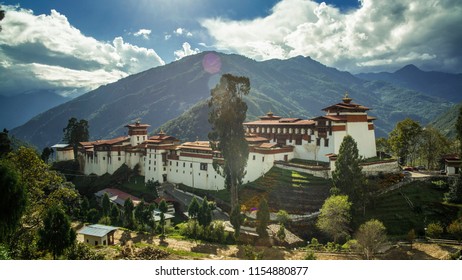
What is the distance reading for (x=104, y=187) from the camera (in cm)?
3697

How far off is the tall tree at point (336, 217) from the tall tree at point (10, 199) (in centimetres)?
1490

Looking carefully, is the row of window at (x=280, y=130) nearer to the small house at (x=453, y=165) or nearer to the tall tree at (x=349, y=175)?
the tall tree at (x=349, y=175)

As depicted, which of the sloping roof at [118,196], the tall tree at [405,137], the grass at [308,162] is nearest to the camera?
the grass at [308,162]

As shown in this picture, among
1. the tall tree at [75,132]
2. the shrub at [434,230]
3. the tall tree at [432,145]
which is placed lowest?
the shrub at [434,230]

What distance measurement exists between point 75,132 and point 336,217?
35345 mm

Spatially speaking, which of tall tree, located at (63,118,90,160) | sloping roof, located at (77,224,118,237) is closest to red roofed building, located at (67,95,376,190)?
tall tree, located at (63,118,90,160)

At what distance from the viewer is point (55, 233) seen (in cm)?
1382

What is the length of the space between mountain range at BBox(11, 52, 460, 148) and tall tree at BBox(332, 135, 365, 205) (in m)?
19.2

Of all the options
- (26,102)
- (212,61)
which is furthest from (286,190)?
(212,61)

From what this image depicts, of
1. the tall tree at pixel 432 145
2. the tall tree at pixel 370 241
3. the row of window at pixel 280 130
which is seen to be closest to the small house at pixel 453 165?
the tall tree at pixel 432 145

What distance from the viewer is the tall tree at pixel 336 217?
18781 millimetres

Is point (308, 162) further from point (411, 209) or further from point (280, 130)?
point (411, 209)

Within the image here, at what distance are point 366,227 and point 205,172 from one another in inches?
684

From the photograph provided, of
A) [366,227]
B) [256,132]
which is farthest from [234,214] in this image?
[256,132]
